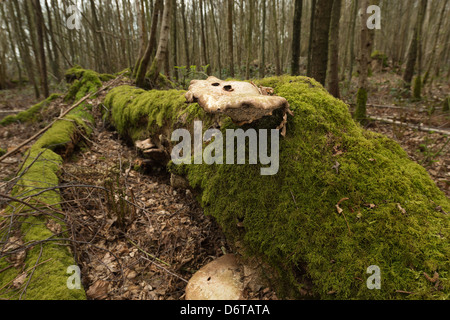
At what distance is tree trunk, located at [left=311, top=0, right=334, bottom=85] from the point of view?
5117 mm

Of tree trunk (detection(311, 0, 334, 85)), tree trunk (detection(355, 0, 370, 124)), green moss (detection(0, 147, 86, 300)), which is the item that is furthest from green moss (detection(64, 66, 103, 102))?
tree trunk (detection(355, 0, 370, 124))

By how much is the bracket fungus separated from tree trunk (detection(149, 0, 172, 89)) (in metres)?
5.94

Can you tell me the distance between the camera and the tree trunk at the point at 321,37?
16.8 ft

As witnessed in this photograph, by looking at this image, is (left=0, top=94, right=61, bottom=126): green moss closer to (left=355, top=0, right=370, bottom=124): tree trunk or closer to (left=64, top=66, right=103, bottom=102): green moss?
(left=64, top=66, right=103, bottom=102): green moss

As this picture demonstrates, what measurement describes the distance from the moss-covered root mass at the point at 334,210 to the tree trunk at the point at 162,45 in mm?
5816

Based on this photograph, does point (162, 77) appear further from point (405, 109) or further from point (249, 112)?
point (405, 109)

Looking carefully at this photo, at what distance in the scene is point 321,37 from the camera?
5.32 metres

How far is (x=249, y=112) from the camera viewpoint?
1.95m

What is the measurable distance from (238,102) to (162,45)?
6.76 m

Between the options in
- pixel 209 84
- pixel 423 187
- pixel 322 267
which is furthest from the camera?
pixel 209 84

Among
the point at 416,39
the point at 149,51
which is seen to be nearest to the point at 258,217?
the point at 149,51

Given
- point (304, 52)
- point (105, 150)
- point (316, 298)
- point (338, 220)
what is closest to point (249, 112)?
point (338, 220)

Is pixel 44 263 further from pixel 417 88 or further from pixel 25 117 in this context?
pixel 417 88
